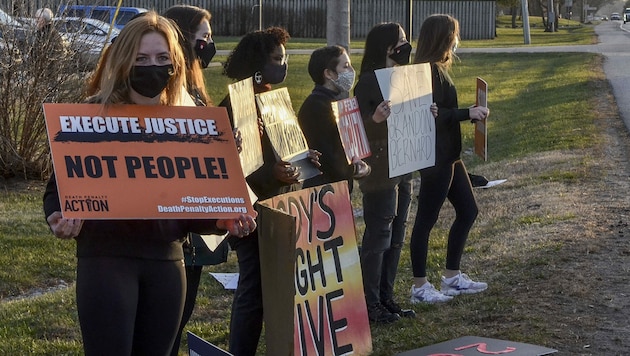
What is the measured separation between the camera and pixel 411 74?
6.08m

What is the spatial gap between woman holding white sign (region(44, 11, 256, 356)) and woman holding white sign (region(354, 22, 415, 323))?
236 cm

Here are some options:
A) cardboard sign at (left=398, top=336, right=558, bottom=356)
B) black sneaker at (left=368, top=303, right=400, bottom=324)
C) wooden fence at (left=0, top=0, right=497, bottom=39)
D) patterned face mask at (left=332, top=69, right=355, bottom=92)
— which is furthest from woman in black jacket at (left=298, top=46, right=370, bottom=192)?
wooden fence at (left=0, top=0, right=497, bottom=39)

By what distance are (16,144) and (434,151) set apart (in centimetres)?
643

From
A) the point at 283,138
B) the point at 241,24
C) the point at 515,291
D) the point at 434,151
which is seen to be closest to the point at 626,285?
the point at 515,291

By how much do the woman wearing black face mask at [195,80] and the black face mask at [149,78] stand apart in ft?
2.13

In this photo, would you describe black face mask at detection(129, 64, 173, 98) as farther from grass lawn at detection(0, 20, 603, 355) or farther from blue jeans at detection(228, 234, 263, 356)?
grass lawn at detection(0, 20, 603, 355)

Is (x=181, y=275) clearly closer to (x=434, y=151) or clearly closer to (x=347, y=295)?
(x=347, y=295)

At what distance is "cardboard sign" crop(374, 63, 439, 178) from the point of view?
5957 millimetres

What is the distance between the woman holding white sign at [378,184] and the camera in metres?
5.93

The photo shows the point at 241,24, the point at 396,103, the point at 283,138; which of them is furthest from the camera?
the point at 241,24

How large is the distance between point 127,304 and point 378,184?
2.70 m

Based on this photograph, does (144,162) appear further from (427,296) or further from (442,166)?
(427,296)

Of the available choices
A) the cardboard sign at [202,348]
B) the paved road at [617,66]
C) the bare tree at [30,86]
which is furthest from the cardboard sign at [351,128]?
the paved road at [617,66]

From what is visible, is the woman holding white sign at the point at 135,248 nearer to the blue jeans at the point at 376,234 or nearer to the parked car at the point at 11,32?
the blue jeans at the point at 376,234
